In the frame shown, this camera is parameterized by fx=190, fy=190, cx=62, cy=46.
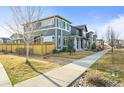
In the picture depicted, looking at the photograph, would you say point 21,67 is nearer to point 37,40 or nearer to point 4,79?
point 4,79

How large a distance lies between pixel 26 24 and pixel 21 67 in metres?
1.58

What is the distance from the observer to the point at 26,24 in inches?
267

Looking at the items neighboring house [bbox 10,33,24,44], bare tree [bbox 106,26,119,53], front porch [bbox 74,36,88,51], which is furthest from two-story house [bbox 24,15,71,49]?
bare tree [bbox 106,26,119,53]

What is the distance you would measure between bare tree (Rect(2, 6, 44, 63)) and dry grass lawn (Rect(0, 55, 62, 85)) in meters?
0.36

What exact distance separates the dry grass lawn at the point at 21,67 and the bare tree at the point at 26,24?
0.36 meters

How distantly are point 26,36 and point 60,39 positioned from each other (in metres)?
1.59

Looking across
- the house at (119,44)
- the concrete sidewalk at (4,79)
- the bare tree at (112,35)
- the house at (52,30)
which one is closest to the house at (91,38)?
the house at (52,30)

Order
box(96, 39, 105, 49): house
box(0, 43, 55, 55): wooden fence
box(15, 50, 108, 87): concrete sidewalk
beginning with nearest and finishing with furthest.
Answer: box(15, 50, 108, 87): concrete sidewalk < box(0, 43, 55, 55): wooden fence < box(96, 39, 105, 49): house

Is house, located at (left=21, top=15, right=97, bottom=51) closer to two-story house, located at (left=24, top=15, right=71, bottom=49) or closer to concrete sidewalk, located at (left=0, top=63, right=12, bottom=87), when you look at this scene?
two-story house, located at (left=24, top=15, right=71, bottom=49)

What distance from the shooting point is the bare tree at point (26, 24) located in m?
6.50

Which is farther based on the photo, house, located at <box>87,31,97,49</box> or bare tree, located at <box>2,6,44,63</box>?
house, located at <box>87,31,97,49</box>

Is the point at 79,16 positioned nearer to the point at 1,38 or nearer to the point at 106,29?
the point at 106,29

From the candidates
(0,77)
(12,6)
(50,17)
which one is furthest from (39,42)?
(0,77)

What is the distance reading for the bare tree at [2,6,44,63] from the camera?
6.50 meters
